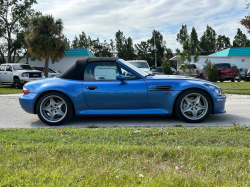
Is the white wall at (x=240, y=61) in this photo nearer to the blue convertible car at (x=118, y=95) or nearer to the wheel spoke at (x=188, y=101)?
the blue convertible car at (x=118, y=95)

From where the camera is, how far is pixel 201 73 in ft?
79.0

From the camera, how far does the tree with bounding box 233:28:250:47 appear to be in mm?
62031

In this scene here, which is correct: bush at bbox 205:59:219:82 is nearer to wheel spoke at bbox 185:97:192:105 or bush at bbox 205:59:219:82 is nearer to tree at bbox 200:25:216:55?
wheel spoke at bbox 185:97:192:105

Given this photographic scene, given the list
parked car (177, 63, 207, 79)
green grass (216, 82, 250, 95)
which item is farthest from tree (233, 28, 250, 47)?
green grass (216, 82, 250, 95)

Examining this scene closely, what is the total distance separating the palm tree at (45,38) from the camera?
32.2m

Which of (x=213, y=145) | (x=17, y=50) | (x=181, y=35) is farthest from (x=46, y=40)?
(x=181, y=35)

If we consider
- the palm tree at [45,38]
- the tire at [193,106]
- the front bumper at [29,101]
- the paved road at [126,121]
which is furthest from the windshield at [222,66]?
the front bumper at [29,101]

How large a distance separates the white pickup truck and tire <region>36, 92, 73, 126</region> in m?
13.8

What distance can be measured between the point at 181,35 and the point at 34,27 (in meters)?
42.3

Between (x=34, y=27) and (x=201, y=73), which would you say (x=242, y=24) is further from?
(x=34, y=27)

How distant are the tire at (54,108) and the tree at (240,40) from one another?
→ 207 feet

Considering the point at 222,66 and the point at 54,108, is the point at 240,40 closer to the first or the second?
the point at 222,66

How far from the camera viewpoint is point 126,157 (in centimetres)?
352

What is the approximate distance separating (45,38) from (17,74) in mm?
13616
